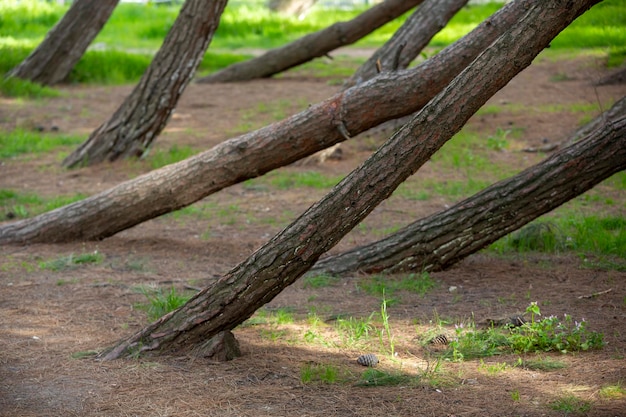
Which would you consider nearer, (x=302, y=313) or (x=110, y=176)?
(x=302, y=313)

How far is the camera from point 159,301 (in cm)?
487

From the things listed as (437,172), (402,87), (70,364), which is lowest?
(70,364)

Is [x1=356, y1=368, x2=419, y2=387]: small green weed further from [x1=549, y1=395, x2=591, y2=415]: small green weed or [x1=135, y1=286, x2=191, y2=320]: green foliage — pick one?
[x1=135, y1=286, x2=191, y2=320]: green foliage

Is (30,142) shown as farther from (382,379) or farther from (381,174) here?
(382,379)

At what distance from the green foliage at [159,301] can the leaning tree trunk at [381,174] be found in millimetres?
735

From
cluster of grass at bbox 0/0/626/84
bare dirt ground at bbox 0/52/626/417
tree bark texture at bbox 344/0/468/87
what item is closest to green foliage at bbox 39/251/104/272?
bare dirt ground at bbox 0/52/626/417

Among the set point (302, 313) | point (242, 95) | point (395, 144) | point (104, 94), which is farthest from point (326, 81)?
point (395, 144)

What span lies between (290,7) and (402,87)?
1678 centimetres

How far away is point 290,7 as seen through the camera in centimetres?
2186

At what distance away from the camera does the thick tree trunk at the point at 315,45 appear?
36.3 feet

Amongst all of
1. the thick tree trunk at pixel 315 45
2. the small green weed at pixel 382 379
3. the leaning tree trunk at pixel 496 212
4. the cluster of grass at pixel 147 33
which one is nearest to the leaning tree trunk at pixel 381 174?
the small green weed at pixel 382 379

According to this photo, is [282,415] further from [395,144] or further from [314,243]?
[395,144]

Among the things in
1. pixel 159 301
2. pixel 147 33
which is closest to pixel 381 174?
pixel 159 301

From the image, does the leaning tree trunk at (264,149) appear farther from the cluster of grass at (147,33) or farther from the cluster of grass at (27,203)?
the cluster of grass at (147,33)
